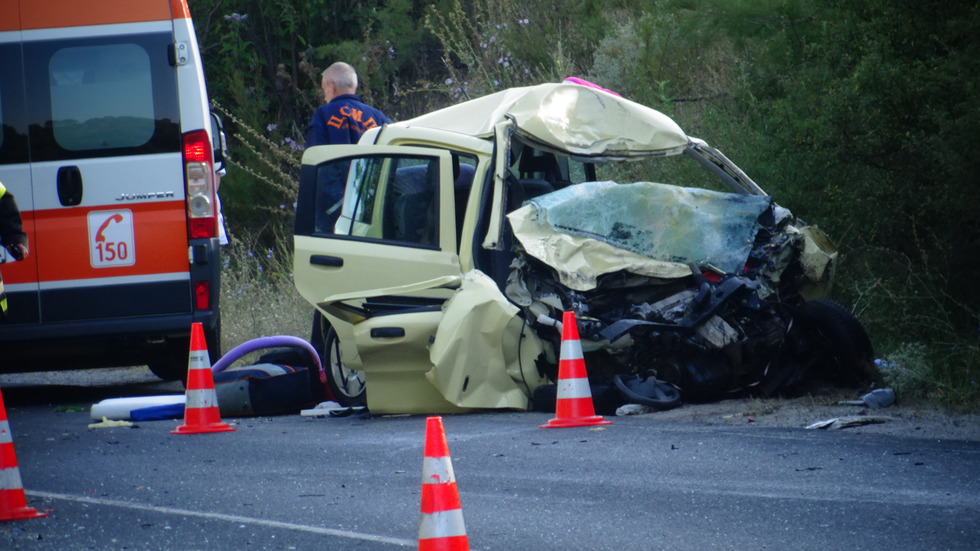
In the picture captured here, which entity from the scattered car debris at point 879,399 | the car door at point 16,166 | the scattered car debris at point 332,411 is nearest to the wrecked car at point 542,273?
the scattered car debris at point 332,411

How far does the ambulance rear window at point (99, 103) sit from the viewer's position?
9.61 meters

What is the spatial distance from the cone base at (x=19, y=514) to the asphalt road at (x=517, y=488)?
0.21 ft

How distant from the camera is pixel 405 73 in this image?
72.9ft

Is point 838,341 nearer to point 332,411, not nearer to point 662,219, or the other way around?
point 662,219

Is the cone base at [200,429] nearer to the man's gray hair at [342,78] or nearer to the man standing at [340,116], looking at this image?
the man standing at [340,116]

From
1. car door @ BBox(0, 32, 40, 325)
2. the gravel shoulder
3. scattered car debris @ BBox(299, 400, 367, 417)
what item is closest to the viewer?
the gravel shoulder

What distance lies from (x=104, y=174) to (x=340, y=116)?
2.09 meters

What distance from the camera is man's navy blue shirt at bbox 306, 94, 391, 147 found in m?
10.8

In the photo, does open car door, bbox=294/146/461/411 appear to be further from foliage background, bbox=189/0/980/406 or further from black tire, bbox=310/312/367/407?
foliage background, bbox=189/0/980/406

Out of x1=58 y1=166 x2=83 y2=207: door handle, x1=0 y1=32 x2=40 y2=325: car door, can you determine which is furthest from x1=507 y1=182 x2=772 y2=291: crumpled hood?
x1=0 y1=32 x2=40 y2=325: car door

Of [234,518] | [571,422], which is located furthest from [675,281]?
[234,518]

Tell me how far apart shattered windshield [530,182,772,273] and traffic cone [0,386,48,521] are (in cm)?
401

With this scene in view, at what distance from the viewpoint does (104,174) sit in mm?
9508

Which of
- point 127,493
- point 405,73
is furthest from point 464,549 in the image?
point 405,73
